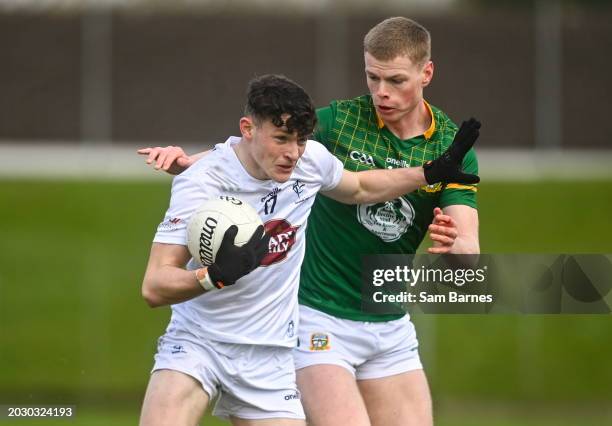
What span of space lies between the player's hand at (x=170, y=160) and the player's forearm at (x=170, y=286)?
77cm

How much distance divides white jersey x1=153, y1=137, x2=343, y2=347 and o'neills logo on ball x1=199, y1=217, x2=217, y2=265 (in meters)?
0.20

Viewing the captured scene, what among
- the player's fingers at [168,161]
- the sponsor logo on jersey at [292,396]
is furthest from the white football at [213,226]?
the sponsor logo on jersey at [292,396]

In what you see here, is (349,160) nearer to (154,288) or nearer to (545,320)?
(154,288)

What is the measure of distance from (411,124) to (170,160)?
1.35m

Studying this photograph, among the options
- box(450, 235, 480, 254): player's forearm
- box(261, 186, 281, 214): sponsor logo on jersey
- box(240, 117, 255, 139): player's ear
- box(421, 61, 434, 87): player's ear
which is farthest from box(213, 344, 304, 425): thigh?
box(421, 61, 434, 87): player's ear

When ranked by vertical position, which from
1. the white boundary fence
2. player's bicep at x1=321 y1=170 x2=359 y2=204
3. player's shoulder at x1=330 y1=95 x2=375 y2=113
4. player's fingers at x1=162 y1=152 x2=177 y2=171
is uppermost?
the white boundary fence

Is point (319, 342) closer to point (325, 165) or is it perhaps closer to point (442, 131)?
point (325, 165)

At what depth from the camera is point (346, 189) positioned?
20.5 feet

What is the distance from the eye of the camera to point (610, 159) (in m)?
17.4

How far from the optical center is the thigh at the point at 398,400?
640cm

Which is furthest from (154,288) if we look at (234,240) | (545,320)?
(545,320)

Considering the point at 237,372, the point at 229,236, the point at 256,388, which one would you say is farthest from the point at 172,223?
the point at 256,388

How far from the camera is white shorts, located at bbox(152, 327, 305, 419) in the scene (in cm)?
564

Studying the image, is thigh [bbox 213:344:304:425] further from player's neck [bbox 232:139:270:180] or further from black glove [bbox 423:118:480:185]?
black glove [bbox 423:118:480:185]
